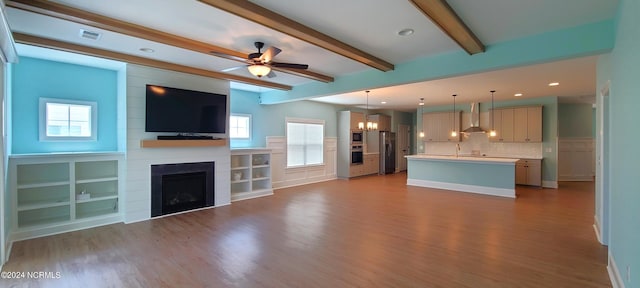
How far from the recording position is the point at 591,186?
8.12m

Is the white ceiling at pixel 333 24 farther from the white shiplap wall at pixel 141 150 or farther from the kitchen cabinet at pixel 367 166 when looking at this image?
the kitchen cabinet at pixel 367 166

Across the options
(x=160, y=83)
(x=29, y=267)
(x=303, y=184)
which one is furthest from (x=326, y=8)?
(x=303, y=184)

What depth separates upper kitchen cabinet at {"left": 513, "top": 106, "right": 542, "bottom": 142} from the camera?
8031 mm

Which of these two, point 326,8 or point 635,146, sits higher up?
point 326,8

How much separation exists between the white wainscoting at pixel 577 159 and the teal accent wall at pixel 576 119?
23 centimetres

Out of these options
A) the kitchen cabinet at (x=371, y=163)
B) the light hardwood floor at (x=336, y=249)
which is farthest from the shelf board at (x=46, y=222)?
the kitchen cabinet at (x=371, y=163)

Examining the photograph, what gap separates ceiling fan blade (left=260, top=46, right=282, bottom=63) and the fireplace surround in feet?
9.94

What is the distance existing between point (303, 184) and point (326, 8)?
21.5 feet

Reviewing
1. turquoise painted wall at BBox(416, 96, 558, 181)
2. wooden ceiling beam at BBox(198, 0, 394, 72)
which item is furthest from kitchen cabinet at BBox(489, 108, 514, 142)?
wooden ceiling beam at BBox(198, 0, 394, 72)

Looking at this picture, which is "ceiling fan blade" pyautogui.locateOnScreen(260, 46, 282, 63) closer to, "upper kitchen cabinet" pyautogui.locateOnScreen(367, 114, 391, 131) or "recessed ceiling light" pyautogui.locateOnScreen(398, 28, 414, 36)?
"recessed ceiling light" pyautogui.locateOnScreen(398, 28, 414, 36)

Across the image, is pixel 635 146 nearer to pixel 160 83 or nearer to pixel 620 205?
pixel 620 205

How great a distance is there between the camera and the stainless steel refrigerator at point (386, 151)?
35.8 feet

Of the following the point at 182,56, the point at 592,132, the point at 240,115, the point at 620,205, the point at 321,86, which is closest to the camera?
the point at 620,205

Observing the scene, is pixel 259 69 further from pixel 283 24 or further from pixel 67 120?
pixel 67 120
